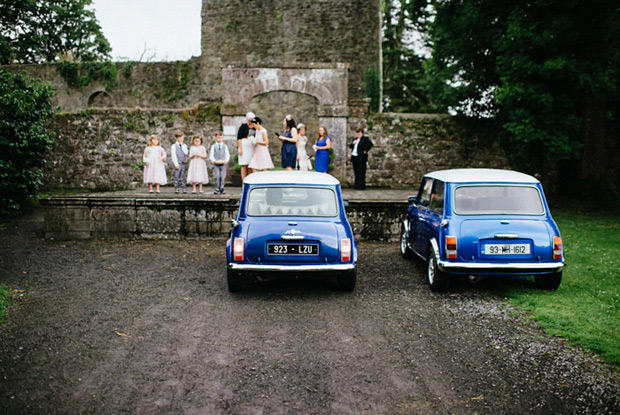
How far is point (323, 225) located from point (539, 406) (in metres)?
3.38

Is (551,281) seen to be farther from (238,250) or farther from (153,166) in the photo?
(153,166)

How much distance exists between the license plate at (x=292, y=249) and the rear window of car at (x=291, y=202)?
51cm

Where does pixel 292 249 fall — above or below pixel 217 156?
below

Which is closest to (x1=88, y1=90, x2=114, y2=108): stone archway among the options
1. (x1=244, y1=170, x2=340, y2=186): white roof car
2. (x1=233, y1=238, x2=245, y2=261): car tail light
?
(x1=244, y1=170, x2=340, y2=186): white roof car

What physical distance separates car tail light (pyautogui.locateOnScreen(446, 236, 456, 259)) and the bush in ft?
34.7

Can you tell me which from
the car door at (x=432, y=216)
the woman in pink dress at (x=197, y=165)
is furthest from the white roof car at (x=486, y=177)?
the woman in pink dress at (x=197, y=165)

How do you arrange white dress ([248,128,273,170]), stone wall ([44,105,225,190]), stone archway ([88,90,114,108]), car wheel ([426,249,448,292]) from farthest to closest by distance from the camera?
1. stone archway ([88,90,114,108])
2. stone wall ([44,105,225,190])
3. white dress ([248,128,273,170])
4. car wheel ([426,249,448,292])

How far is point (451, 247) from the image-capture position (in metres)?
6.32

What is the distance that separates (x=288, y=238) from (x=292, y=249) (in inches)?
6.1

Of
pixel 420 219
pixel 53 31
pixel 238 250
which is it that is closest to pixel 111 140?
pixel 238 250

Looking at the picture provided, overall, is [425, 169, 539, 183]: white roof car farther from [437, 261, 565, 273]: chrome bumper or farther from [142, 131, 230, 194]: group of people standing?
[142, 131, 230, 194]: group of people standing

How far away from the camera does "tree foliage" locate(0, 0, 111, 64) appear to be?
1246 inches

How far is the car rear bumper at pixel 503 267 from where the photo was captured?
6215mm

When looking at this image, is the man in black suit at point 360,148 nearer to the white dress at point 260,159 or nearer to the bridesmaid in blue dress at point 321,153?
the bridesmaid in blue dress at point 321,153
